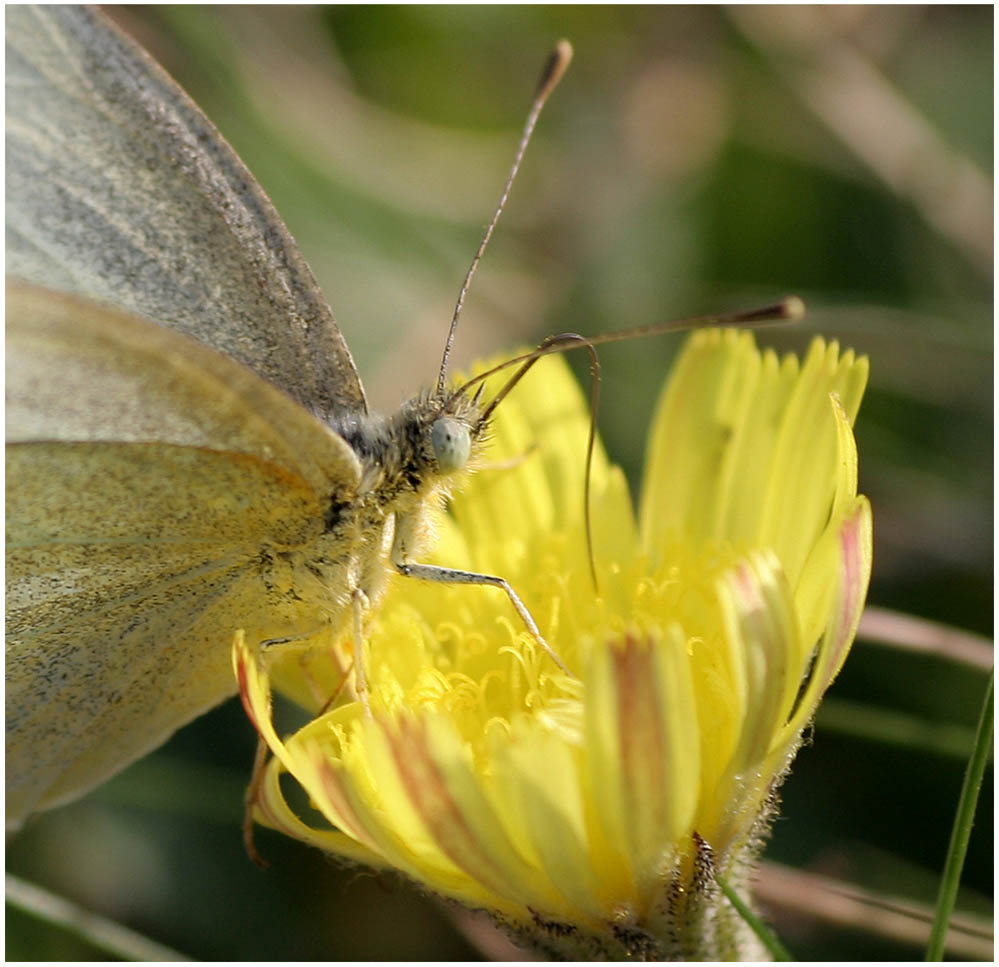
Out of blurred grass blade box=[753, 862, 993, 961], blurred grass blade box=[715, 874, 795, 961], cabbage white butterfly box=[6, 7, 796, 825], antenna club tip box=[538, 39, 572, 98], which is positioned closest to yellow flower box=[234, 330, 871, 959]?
blurred grass blade box=[715, 874, 795, 961]

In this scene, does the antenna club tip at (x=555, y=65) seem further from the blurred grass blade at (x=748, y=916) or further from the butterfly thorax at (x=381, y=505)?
the blurred grass blade at (x=748, y=916)

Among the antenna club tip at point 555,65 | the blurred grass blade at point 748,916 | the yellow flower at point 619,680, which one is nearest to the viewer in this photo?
the yellow flower at point 619,680

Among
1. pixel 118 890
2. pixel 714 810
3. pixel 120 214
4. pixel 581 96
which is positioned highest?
pixel 581 96

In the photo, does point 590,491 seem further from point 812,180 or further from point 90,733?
point 812,180

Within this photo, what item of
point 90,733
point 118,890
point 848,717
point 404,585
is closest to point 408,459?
point 404,585

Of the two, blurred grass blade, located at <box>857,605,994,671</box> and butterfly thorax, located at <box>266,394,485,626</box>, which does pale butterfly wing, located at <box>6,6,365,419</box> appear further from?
blurred grass blade, located at <box>857,605,994,671</box>

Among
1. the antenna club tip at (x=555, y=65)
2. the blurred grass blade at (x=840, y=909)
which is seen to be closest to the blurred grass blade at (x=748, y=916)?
the blurred grass blade at (x=840, y=909)

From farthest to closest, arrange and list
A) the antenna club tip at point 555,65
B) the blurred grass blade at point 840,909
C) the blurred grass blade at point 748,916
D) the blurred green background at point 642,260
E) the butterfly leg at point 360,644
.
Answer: the blurred green background at point 642,260
the antenna club tip at point 555,65
the blurred grass blade at point 840,909
the butterfly leg at point 360,644
the blurred grass blade at point 748,916
